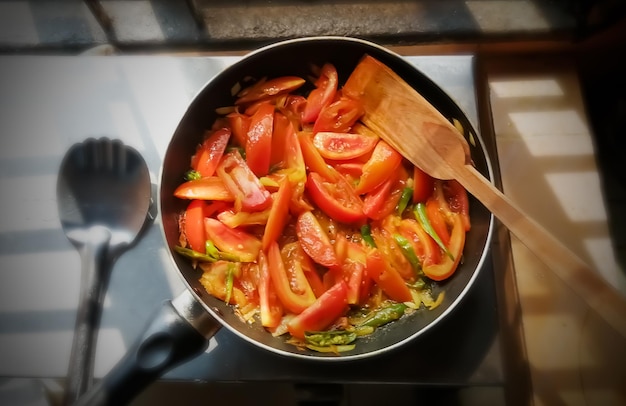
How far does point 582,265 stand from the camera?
33.1 inches

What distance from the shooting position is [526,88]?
1348mm

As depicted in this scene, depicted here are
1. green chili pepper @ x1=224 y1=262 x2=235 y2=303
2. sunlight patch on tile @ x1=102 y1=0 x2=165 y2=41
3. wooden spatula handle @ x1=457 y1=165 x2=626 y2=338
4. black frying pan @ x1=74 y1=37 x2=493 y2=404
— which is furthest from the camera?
sunlight patch on tile @ x1=102 y1=0 x2=165 y2=41

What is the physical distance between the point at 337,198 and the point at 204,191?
245mm

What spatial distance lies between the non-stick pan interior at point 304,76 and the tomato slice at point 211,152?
0.02 meters

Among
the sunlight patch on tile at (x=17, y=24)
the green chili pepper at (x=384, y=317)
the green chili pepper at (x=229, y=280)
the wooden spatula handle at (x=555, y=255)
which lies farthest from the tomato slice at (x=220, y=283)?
the sunlight patch on tile at (x=17, y=24)

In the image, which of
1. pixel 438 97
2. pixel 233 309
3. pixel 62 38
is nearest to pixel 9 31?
pixel 62 38

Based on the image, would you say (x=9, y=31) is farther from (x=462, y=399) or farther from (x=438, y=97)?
(x=462, y=399)

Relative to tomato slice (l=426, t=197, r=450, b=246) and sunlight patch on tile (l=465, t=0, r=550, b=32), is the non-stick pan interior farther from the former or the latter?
sunlight patch on tile (l=465, t=0, r=550, b=32)

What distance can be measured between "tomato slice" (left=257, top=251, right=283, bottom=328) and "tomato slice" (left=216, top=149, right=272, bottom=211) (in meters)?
0.11

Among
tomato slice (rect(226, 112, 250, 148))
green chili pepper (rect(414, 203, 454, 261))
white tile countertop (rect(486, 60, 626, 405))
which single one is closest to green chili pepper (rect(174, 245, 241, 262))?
tomato slice (rect(226, 112, 250, 148))

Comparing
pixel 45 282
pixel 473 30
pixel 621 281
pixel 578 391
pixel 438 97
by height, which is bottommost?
pixel 45 282

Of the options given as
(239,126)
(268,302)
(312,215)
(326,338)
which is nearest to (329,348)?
(326,338)

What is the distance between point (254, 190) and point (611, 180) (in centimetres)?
83

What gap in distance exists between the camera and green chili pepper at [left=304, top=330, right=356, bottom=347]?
3.18 ft
